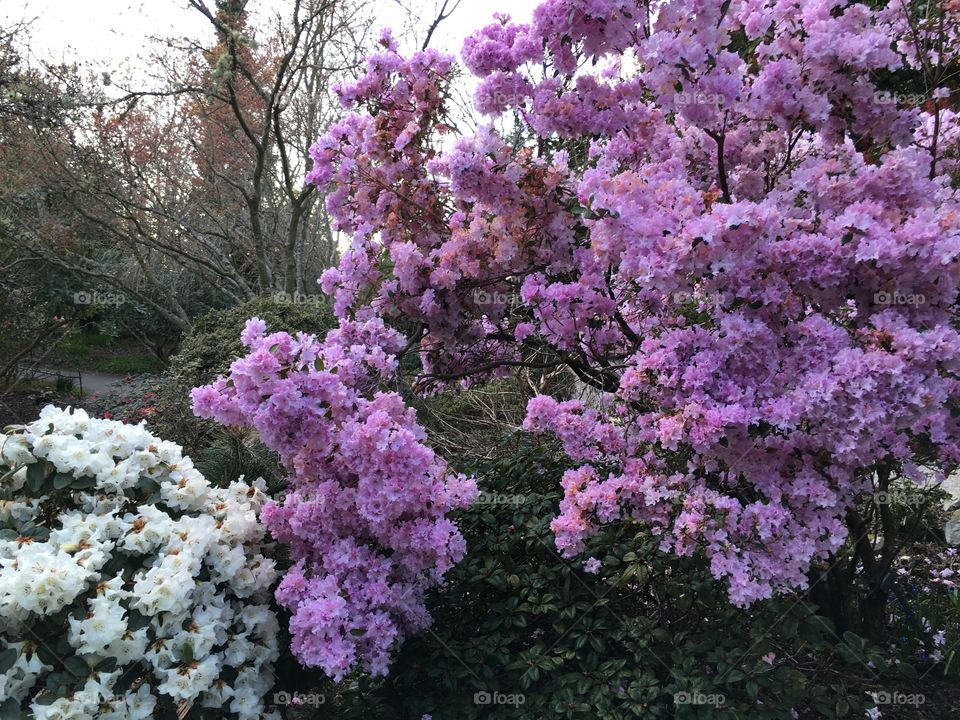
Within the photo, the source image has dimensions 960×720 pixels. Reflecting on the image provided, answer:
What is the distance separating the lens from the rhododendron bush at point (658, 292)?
2035 millimetres

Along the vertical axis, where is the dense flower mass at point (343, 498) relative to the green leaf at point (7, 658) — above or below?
above

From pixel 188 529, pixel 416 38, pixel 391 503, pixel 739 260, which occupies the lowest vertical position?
pixel 188 529

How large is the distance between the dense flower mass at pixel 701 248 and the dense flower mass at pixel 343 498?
0.51 metres

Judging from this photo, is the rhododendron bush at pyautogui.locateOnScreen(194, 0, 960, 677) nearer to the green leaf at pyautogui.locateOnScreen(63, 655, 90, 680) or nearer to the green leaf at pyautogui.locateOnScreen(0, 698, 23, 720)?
the green leaf at pyautogui.locateOnScreen(63, 655, 90, 680)

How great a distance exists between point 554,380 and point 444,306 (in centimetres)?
397

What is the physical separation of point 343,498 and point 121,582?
71 centimetres

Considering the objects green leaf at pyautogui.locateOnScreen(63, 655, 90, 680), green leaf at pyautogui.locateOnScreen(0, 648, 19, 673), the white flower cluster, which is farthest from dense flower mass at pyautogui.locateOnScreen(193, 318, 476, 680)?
green leaf at pyautogui.locateOnScreen(0, 648, 19, 673)

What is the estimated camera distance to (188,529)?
239 centimetres

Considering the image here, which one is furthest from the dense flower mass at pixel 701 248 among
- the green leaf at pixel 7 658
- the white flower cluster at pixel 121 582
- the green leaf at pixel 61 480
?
the green leaf at pixel 7 658

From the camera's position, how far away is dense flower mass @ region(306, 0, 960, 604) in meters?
2.01

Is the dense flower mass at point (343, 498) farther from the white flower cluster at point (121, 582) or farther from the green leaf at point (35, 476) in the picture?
the green leaf at point (35, 476)

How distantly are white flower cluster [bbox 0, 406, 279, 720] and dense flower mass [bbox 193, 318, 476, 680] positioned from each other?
0.19 metres

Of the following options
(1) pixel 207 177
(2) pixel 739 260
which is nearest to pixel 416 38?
(1) pixel 207 177

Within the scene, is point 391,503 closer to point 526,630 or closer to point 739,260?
point 526,630
